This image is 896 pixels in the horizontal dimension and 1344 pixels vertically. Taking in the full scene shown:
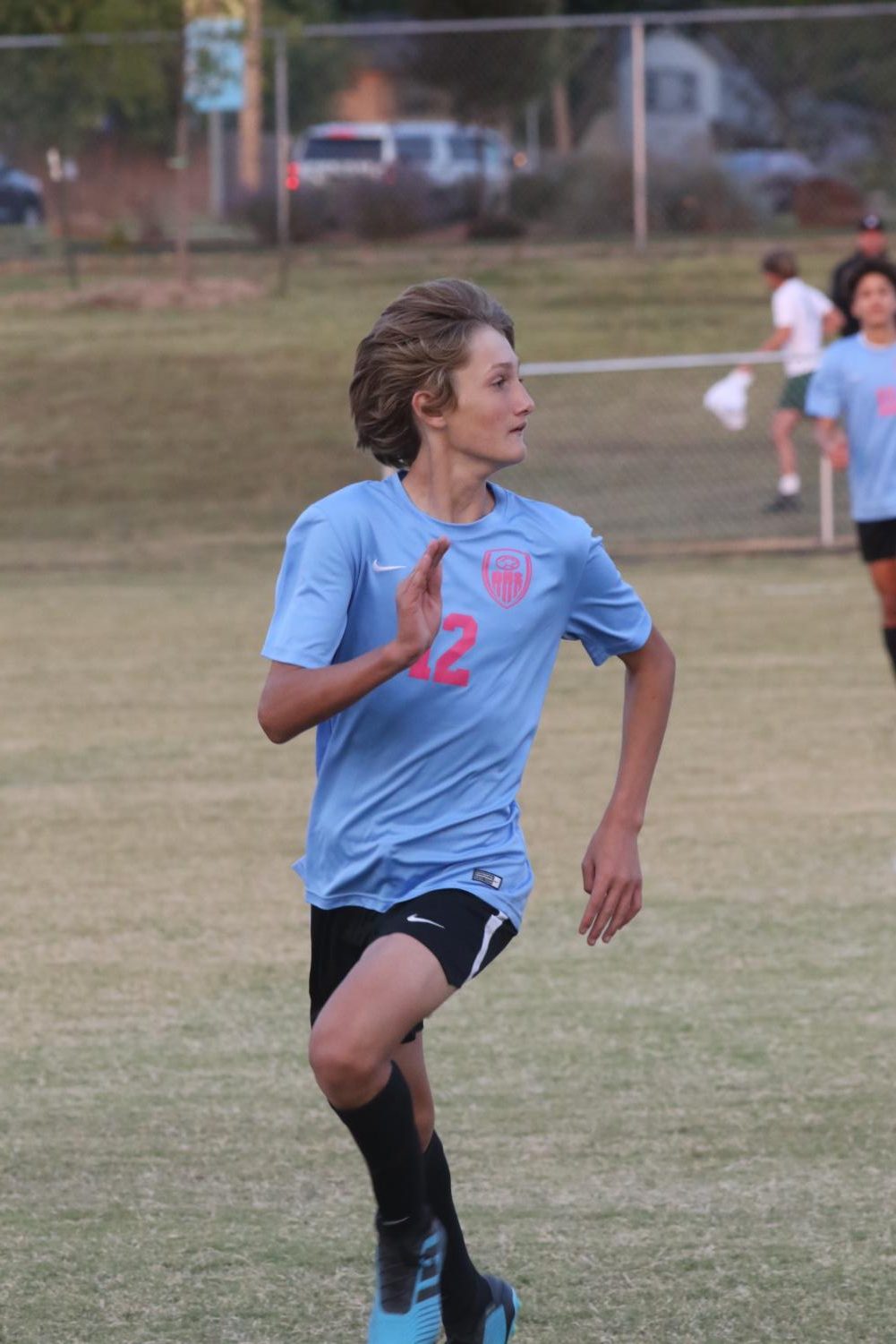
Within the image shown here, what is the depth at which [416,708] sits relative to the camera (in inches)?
139

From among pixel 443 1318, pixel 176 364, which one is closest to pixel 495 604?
pixel 443 1318

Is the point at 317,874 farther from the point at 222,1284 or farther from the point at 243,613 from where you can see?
the point at 243,613

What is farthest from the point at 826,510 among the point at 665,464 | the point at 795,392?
the point at 665,464

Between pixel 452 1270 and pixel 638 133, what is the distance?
15.9 m

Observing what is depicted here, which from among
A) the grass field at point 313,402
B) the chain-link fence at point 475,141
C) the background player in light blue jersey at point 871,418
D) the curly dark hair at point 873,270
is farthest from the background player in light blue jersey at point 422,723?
the chain-link fence at point 475,141

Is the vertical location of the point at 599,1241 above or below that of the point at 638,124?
below

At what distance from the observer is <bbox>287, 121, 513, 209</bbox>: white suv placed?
2061cm

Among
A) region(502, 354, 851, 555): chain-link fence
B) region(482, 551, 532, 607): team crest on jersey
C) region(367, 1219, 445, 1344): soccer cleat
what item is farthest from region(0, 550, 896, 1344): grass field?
region(502, 354, 851, 555): chain-link fence

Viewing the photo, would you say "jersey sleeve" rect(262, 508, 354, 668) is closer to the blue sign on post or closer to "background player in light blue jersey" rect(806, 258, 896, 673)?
"background player in light blue jersey" rect(806, 258, 896, 673)

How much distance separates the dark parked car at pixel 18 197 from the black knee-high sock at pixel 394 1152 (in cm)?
1731

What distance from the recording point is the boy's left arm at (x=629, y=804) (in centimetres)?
373

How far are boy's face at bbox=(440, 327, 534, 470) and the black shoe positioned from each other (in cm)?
1337

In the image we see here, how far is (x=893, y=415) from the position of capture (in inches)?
383

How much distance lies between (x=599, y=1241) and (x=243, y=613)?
9437 millimetres
